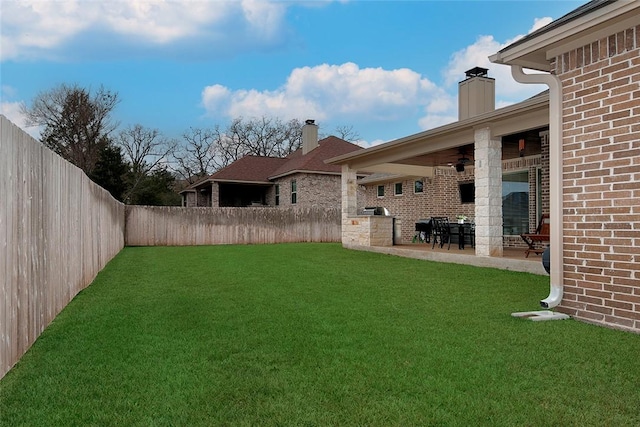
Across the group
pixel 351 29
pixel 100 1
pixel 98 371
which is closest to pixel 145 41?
pixel 100 1

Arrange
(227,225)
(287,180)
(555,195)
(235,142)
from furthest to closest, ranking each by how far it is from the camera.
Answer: (235,142), (287,180), (227,225), (555,195)

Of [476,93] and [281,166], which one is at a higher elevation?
[476,93]

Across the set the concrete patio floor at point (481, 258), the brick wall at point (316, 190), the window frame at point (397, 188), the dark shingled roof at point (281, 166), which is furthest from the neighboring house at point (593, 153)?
the dark shingled roof at point (281, 166)

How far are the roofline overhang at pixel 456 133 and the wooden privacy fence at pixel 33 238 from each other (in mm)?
7032

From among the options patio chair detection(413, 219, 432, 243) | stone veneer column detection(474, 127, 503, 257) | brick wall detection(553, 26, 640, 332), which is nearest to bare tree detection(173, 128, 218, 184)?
patio chair detection(413, 219, 432, 243)

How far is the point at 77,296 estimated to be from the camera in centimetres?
634

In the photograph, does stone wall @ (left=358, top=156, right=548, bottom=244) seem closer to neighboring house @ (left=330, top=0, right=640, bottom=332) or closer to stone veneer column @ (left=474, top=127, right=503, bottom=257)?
stone veneer column @ (left=474, top=127, right=503, bottom=257)

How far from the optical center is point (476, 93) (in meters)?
12.1

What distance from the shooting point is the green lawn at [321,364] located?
2559 mm

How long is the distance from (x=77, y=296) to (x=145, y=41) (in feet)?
32.3

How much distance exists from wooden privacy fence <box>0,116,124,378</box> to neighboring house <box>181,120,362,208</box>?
1605 cm

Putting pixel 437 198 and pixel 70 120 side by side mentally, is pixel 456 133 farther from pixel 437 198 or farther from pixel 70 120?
pixel 70 120

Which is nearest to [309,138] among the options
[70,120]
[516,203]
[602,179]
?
[516,203]

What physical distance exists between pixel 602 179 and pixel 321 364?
333 cm
